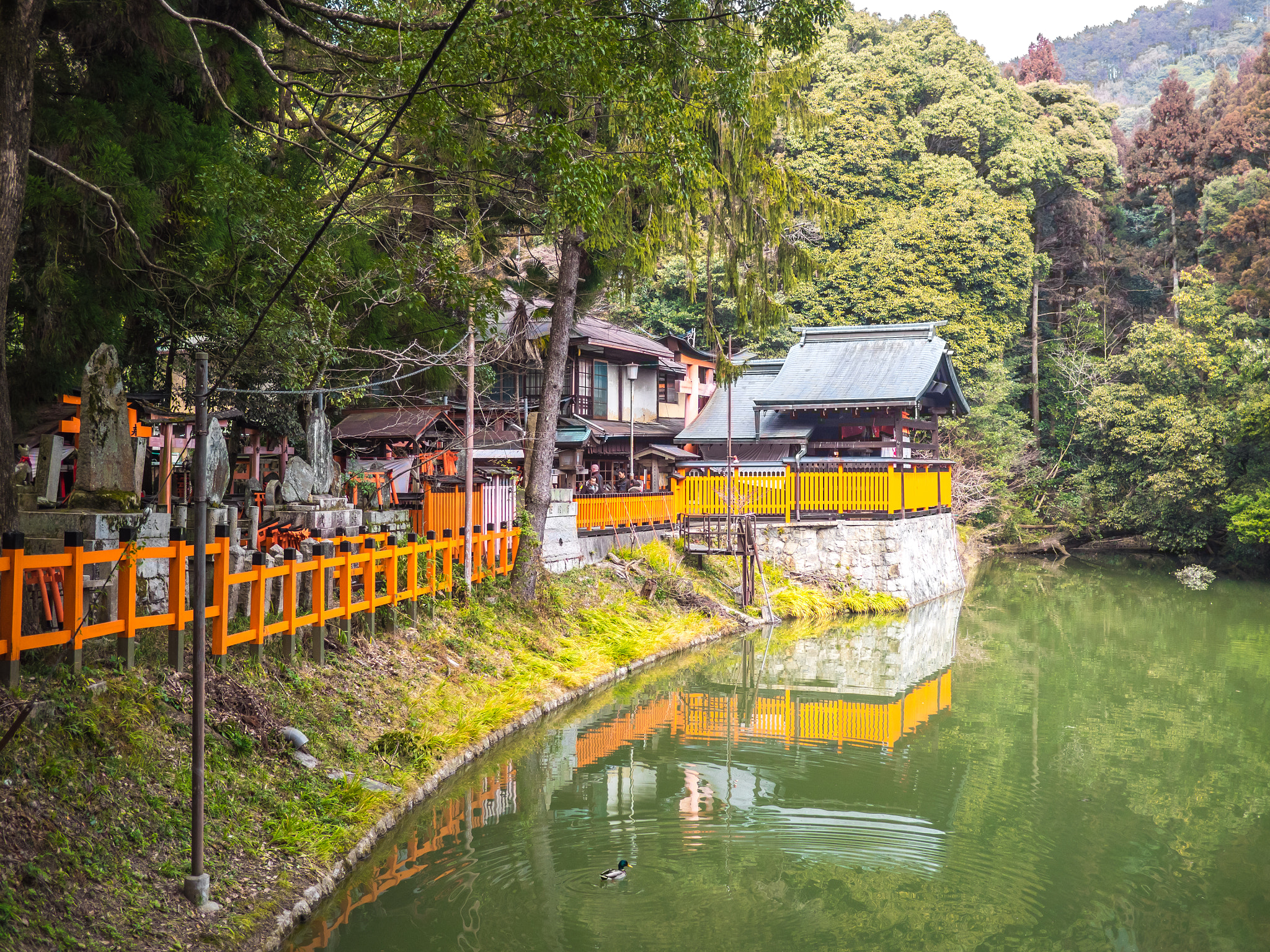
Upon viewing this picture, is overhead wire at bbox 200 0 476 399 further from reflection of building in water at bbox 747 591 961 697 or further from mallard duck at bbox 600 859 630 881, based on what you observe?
reflection of building in water at bbox 747 591 961 697

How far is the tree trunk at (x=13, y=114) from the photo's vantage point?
5930 mm

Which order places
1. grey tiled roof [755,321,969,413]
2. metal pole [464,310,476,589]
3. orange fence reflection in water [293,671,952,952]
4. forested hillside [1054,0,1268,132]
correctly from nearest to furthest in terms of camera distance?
orange fence reflection in water [293,671,952,952] < metal pole [464,310,476,589] < grey tiled roof [755,321,969,413] < forested hillside [1054,0,1268,132]

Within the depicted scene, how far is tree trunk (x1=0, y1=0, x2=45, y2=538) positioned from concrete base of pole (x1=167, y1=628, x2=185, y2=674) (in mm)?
2000

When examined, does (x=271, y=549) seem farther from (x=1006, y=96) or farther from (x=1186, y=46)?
(x=1186, y=46)

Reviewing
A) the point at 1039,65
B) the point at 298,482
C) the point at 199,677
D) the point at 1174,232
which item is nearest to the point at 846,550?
the point at 298,482

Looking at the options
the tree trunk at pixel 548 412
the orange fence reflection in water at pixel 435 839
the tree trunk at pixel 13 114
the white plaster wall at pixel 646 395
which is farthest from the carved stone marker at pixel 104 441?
the white plaster wall at pixel 646 395

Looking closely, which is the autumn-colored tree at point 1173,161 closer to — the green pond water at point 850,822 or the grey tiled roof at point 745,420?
the grey tiled roof at point 745,420

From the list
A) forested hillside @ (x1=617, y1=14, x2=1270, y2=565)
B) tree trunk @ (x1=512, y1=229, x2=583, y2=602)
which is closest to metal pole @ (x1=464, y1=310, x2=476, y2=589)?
tree trunk @ (x1=512, y1=229, x2=583, y2=602)

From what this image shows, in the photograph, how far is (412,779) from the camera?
862 centimetres

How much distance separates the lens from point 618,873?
7344 millimetres

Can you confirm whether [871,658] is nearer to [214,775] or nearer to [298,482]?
[298,482]

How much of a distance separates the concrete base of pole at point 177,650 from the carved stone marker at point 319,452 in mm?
3330

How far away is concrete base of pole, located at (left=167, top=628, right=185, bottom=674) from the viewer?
7316 mm

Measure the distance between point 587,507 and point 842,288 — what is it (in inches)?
867
